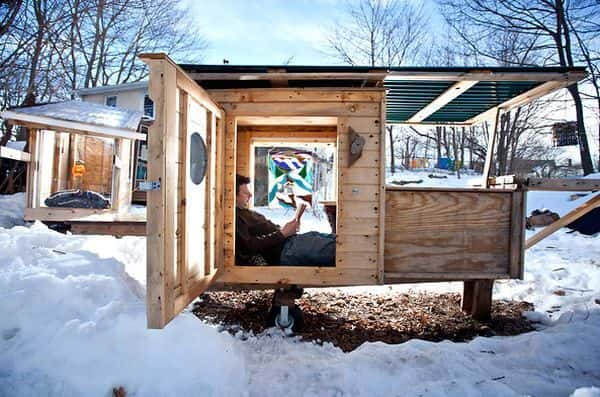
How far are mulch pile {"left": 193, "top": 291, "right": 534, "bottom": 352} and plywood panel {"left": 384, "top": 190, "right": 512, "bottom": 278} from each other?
2.49 feet

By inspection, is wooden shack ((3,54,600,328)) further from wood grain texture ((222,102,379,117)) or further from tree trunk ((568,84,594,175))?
tree trunk ((568,84,594,175))

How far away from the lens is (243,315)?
4234mm

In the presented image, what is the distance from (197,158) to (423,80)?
219 cm

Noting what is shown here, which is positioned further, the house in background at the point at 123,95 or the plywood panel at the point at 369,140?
the house in background at the point at 123,95

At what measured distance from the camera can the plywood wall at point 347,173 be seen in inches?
133

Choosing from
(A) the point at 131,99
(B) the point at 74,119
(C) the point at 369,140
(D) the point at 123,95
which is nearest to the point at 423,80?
(C) the point at 369,140

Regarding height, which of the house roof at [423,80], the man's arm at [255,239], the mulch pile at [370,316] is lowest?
the mulch pile at [370,316]

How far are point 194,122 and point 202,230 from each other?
0.81 m

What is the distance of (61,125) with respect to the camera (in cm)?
714

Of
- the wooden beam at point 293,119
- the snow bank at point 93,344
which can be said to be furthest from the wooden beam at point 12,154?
the wooden beam at point 293,119

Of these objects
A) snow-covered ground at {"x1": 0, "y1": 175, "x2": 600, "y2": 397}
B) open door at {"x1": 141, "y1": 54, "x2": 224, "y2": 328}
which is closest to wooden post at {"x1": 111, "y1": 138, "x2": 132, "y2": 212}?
snow-covered ground at {"x1": 0, "y1": 175, "x2": 600, "y2": 397}

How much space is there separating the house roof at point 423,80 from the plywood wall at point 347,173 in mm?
201

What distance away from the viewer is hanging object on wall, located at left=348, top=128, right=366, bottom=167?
3330mm

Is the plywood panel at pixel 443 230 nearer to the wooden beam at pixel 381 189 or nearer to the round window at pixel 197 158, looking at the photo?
the wooden beam at pixel 381 189
